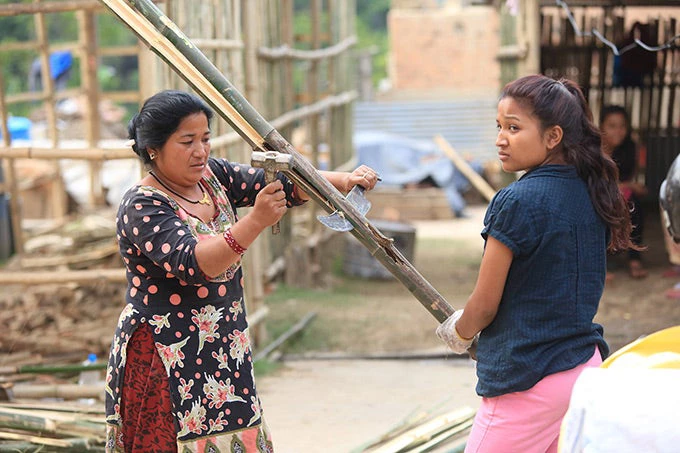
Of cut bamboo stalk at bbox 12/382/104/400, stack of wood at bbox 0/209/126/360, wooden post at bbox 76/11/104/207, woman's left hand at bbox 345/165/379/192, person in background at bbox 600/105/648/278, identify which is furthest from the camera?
wooden post at bbox 76/11/104/207

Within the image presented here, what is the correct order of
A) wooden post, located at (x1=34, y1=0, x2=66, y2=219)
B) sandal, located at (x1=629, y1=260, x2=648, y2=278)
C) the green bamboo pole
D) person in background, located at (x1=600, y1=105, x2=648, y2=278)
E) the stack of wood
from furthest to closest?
wooden post, located at (x1=34, y1=0, x2=66, y2=219) → sandal, located at (x1=629, y1=260, x2=648, y2=278) → person in background, located at (x1=600, y1=105, x2=648, y2=278) → the stack of wood → the green bamboo pole

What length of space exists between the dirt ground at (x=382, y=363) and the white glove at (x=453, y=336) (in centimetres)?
187

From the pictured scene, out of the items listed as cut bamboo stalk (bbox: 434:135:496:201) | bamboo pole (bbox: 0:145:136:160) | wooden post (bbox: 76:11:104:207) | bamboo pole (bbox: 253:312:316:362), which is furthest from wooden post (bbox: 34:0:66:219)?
cut bamboo stalk (bbox: 434:135:496:201)

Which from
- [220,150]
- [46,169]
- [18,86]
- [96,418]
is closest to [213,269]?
[96,418]

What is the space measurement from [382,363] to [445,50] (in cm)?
1937

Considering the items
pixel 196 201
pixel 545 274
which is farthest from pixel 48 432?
pixel 545 274

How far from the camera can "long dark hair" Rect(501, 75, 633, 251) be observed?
7.62ft

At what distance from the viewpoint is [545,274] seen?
7.61 ft

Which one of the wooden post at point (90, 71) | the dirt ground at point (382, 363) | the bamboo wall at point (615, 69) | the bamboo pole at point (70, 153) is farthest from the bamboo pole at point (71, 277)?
the bamboo wall at point (615, 69)

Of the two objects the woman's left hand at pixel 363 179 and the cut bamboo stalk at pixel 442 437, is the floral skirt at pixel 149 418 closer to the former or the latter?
the woman's left hand at pixel 363 179

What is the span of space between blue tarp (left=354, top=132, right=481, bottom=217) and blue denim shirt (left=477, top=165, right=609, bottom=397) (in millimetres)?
13314

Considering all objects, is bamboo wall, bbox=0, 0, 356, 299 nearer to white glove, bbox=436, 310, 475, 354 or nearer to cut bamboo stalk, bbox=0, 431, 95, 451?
cut bamboo stalk, bbox=0, 431, 95, 451

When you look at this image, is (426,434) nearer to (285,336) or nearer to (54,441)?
(54,441)

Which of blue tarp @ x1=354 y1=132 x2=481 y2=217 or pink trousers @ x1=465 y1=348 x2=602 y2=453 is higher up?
pink trousers @ x1=465 y1=348 x2=602 y2=453
